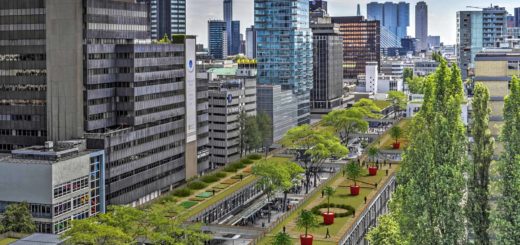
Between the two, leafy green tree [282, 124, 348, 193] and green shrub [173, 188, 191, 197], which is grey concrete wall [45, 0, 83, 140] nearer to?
green shrub [173, 188, 191, 197]

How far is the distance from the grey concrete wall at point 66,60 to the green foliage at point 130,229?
31252 millimetres

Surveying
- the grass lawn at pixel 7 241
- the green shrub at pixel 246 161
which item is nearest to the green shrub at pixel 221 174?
the green shrub at pixel 246 161

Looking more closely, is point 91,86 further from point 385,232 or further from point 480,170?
point 480,170

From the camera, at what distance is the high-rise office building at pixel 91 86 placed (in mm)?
107000

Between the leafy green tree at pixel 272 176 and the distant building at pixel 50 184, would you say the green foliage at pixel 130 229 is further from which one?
the leafy green tree at pixel 272 176

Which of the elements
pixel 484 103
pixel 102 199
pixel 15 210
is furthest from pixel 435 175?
pixel 102 199

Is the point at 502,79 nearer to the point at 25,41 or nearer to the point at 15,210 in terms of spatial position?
the point at 15,210

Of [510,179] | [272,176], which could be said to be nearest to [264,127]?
[272,176]

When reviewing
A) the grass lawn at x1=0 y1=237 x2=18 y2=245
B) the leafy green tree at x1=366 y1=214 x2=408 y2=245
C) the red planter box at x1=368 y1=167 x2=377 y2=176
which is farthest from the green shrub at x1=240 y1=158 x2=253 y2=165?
the leafy green tree at x1=366 y1=214 x2=408 y2=245

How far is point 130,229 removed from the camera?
76250mm

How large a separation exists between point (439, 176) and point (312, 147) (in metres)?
98.1

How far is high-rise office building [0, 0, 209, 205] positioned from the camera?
351ft

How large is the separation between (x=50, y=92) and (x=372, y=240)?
62.2 meters

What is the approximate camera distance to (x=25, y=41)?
109062mm
